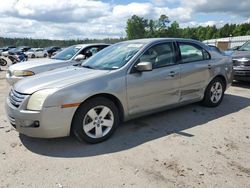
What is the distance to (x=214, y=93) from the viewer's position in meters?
6.09

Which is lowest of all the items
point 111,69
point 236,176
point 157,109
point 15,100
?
point 236,176

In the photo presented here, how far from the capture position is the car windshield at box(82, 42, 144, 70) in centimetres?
459

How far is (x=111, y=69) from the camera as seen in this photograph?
4.45 metres

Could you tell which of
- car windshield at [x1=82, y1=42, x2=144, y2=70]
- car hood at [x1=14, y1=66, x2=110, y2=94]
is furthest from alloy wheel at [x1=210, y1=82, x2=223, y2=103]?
car hood at [x1=14, y1=66, x2=110, y2=94]

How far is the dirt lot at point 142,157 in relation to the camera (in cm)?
317

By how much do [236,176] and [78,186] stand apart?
187 centimetres

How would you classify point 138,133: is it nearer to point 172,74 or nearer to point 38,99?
point 172,74

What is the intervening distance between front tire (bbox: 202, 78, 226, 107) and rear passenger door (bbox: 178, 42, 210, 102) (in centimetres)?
20

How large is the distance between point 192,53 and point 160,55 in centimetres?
98

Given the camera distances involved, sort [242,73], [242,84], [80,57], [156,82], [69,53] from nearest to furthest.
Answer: [156,82] → [80,57] → [242,73] → [69,53] → [242,84]

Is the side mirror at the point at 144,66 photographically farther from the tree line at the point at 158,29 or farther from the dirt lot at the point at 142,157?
the tree line at the point at 158,29

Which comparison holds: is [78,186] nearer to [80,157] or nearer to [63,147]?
[80,157]

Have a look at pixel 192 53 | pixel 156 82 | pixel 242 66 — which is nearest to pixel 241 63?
pixel 242 66

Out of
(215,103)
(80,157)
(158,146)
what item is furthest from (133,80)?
(215,103)
